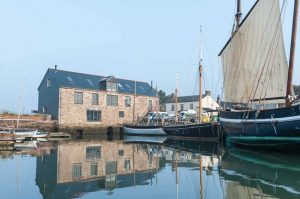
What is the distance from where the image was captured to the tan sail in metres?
26.9

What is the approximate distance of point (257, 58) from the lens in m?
29.0

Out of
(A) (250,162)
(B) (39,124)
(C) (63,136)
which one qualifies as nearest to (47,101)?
(B) (39,124)

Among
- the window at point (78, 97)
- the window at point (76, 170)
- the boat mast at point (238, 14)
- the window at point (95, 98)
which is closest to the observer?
the window at point (76, 170)

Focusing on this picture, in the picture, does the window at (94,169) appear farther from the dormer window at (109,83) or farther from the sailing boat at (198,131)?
the dormer window at (109,83)

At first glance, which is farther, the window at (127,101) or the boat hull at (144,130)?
the window at (127,101)

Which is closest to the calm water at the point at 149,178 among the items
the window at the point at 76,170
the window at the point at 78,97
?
the window at the point at 76,170

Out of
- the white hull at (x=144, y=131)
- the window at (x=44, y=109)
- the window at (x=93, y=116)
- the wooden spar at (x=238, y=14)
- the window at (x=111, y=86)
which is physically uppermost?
the wooden spar at (x=238, y=14)

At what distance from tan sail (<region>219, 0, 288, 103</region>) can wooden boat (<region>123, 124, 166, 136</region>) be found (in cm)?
1627

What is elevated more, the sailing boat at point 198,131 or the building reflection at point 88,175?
the sailing boat at point 198,131

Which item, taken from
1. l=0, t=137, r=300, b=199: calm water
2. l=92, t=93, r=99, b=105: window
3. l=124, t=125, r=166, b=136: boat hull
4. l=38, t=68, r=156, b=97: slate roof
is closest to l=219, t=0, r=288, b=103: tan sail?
l=0, t=137, r=300, b=199: calm water

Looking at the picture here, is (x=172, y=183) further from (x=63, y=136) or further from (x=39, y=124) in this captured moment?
(x=39, y=124)

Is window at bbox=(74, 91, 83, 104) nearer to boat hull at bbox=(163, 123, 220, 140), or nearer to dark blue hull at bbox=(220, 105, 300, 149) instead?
boat hull at bbox=(163, 123, 220, 140)

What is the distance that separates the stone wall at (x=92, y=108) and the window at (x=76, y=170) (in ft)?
108

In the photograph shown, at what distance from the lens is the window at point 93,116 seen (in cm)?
5247
